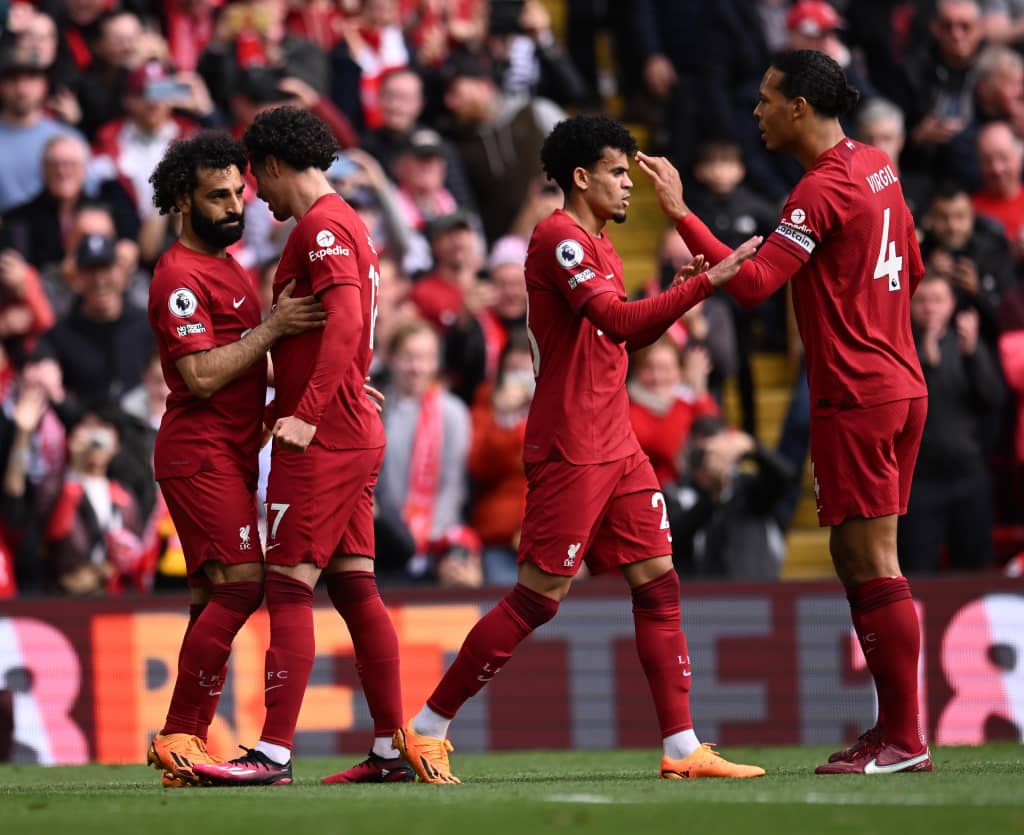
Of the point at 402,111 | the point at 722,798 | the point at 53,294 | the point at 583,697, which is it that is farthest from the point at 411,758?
the point at 402,111

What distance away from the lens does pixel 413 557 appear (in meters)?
11.0

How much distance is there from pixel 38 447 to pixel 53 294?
1.41 m

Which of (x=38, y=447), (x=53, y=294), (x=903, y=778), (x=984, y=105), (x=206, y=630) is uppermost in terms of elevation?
(x=984, y=105)

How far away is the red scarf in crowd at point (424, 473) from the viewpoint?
1131 centimetres

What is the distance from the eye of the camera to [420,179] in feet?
43.7

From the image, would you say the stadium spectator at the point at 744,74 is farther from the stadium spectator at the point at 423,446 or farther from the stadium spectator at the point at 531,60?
the stadium spectator at the point at 423,446

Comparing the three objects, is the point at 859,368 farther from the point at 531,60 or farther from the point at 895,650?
the point at 531,60

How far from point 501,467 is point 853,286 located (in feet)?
14.8

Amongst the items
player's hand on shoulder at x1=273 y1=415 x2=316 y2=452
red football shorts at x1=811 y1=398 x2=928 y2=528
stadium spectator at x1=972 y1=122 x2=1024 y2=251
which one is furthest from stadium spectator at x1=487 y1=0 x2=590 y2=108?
player's hand on shoulder at x1=273 y1=415 x2=316 y2=452

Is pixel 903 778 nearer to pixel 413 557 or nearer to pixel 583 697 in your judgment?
pixel 583 697

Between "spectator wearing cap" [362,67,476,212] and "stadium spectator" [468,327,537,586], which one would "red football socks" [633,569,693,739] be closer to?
"stadium spectator" [468,327,537,586]

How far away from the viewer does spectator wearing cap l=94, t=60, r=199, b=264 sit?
12898 millimetres

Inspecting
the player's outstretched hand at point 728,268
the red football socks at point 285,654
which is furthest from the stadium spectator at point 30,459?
the player's outstretched hand at point 728,268

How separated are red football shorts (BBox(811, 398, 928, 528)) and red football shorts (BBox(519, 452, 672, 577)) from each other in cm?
63
